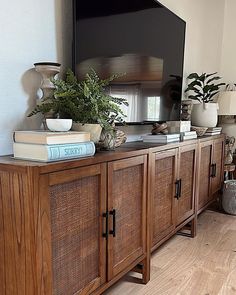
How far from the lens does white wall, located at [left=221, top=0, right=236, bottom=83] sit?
3.50m

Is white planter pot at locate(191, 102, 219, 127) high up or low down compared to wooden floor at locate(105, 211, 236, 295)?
up

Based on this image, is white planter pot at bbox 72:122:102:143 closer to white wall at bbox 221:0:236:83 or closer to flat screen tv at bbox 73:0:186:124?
flat screen tv at bbox 73:0:186:124

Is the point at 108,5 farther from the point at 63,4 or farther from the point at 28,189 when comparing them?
the point at 28,189

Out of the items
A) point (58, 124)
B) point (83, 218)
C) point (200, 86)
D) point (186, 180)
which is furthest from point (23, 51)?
point (200, 86)

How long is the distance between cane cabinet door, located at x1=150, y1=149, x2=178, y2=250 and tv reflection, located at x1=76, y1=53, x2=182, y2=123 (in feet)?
1.15

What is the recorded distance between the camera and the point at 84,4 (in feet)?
4.74

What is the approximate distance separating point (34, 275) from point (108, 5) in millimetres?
1370

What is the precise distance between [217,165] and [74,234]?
210cm

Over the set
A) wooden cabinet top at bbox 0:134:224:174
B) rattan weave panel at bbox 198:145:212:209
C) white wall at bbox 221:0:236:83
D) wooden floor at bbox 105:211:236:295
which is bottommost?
wooden floor at bbox 105:211:236:295

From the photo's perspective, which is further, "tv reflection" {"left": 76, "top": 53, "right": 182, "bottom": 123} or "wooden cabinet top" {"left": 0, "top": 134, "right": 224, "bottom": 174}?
"tv reflection" {"left": 76, "top": 53, "right": 182, "bottom": 123}

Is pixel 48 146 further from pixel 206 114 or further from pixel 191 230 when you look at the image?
pixel 206 114

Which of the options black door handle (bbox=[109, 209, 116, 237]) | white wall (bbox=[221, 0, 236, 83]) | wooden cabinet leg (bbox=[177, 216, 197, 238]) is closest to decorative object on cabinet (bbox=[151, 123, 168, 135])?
wooden cabinet leg (bbox=[177, 216, 197, 238])

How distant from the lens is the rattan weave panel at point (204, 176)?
2502 millimetres

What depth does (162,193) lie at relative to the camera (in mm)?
1830
